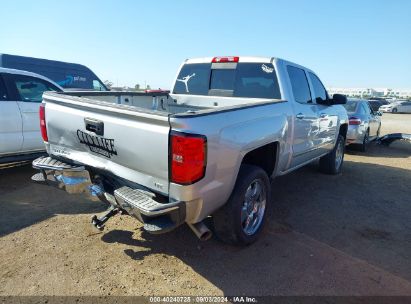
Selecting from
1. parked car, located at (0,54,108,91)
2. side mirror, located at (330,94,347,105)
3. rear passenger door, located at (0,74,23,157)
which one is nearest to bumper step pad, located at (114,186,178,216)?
rear passenger door, located at (0,74,23,157)

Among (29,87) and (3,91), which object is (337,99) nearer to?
(29,87)

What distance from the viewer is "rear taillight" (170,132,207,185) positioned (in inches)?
100

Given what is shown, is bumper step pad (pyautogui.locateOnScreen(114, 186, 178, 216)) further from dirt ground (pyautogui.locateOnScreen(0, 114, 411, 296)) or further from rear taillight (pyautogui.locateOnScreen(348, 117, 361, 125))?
rear taillight (pyautogui.locateOnScreen(348, 117, 361, 125))

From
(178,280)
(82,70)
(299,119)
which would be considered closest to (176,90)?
(299,119)

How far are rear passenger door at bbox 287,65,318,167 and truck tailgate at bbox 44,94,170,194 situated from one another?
89.3 inches

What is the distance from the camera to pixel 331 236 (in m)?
3.95

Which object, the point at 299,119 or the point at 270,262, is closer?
the point at 270,262

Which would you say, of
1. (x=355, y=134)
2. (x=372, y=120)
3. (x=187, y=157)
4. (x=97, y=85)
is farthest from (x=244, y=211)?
(x=97, y=85)

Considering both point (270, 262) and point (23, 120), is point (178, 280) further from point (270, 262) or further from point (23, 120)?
point (23, 120)

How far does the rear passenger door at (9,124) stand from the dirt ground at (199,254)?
2.54ft

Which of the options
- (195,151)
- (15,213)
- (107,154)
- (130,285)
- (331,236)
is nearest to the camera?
(195,151)

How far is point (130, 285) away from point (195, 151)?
1311 millimetres

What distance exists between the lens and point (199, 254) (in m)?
3.43

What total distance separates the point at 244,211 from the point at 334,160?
12.5 ft
